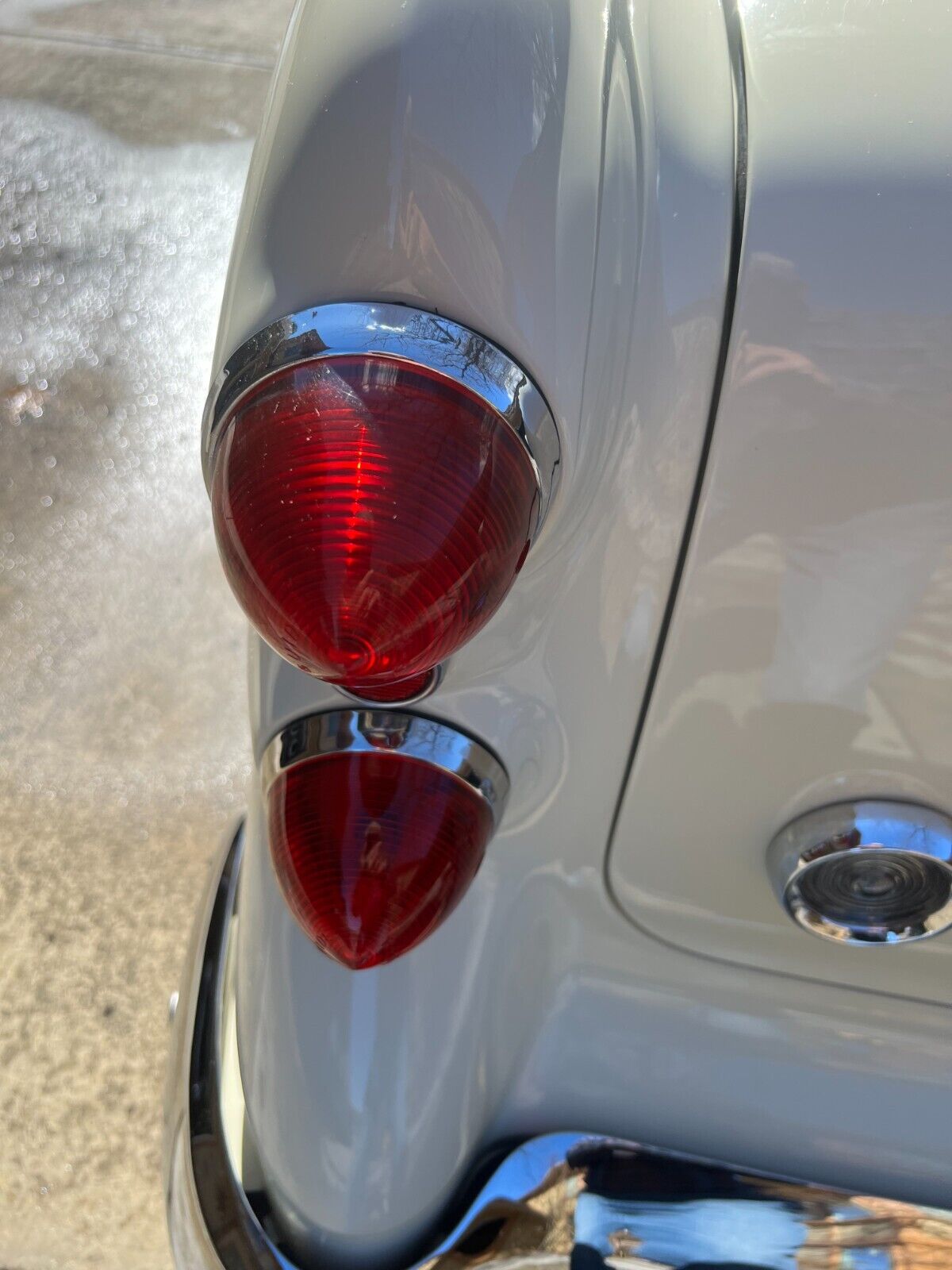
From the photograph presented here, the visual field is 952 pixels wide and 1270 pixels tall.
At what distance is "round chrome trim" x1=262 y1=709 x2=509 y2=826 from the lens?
3.76 ft

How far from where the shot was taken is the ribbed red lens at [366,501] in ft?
2.80

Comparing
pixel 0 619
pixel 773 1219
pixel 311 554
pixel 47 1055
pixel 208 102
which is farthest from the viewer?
pixel 208 102

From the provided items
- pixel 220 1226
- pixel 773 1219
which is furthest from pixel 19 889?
pixel 773 1219

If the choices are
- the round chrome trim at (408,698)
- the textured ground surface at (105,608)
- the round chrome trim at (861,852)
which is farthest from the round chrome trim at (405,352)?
the textured ground surface at (105,608)

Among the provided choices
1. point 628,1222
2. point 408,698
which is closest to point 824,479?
point 408,698

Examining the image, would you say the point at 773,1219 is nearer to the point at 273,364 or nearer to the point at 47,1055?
the point at 273,364

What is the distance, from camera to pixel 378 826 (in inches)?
43.5

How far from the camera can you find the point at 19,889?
260 cm

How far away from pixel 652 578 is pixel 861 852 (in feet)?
1.05

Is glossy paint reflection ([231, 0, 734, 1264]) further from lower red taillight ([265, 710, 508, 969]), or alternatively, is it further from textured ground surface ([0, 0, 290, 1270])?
textured ground surface ([0, 0, 290, 1270])

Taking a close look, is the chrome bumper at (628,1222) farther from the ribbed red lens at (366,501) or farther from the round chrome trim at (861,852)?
the ribbed red lens at (366,501)

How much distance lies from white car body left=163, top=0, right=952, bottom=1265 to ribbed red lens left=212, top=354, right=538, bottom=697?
71mm

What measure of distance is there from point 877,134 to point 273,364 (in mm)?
459

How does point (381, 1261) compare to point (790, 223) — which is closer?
point (790, 223)
